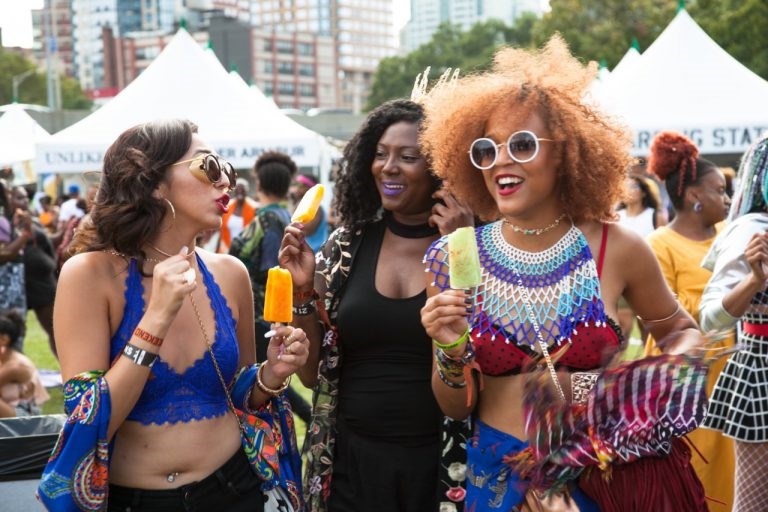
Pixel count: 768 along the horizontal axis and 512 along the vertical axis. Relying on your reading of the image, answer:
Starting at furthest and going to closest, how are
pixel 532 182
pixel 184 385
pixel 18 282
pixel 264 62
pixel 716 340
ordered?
pixel 264 62, pixel 18 282, pixel 532 182, pixel 184 385, pixel 716 340

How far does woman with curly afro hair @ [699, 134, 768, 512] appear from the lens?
4.13 m

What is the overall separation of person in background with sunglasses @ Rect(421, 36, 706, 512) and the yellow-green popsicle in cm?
4

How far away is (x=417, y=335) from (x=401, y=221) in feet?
1.74

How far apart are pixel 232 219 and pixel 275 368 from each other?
872 centimetres

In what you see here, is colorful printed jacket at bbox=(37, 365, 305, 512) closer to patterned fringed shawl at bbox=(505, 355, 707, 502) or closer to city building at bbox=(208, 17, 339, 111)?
patterned fringed shawl at bbox=(505, 355, 707, 502)

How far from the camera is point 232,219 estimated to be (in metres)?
11.8

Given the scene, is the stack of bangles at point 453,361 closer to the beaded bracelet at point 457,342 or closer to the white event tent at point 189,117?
the beaded bracelet at point 457,342

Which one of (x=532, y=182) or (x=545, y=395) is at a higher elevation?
(x=532, y=182)

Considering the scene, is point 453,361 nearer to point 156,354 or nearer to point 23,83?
point 156,354

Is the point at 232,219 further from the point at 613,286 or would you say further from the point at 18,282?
the point at 613,286

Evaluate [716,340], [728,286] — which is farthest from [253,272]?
[716,340]

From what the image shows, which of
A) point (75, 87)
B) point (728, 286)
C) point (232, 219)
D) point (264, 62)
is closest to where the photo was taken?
point (728, 286)

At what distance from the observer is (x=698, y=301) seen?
5746 millimetres

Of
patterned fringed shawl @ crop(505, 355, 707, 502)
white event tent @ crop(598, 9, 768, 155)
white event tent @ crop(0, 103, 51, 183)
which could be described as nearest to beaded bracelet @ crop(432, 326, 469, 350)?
patterned fringed shawl @ crop(505, 355, 707, 502)
